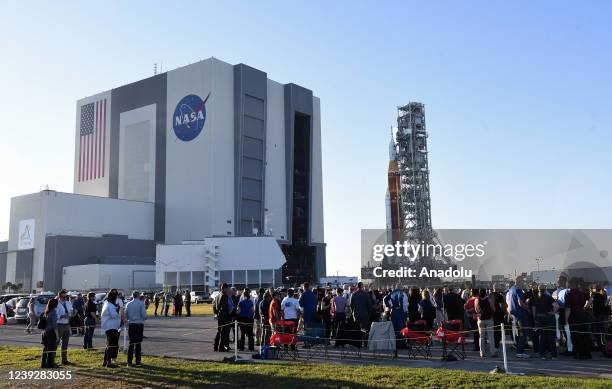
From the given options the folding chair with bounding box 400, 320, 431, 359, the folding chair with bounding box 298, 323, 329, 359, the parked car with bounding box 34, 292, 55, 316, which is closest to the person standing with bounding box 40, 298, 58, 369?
the folding chair with bounding box 298, 323, 329, 359

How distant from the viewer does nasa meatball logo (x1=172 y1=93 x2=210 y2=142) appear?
7669cm

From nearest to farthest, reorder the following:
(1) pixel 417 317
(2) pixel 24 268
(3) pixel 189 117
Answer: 1. (1) pixel 417 317
2. (2) pixel 24 268
3. (3) pixel 189 117

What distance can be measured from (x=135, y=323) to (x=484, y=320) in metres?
8.61

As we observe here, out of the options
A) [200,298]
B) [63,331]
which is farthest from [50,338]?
[200,298]

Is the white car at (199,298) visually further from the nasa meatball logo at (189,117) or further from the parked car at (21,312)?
the parked car at (21,312)

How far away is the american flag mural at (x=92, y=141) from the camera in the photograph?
299ft

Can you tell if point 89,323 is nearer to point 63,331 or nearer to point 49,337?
point 63,331

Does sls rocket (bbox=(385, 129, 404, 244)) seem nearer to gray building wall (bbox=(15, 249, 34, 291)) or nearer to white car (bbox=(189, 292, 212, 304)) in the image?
white car (bbox=(189, 292, 212, 304))

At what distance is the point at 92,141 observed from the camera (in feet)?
304

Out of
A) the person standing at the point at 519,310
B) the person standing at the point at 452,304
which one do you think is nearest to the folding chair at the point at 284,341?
the person standing at the point at 452,304

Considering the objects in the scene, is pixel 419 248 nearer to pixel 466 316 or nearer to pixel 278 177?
pixel 278 177

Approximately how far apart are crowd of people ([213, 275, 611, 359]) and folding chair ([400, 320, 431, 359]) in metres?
0.31

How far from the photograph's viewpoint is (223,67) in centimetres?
7806

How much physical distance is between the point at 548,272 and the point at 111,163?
65.4 m
